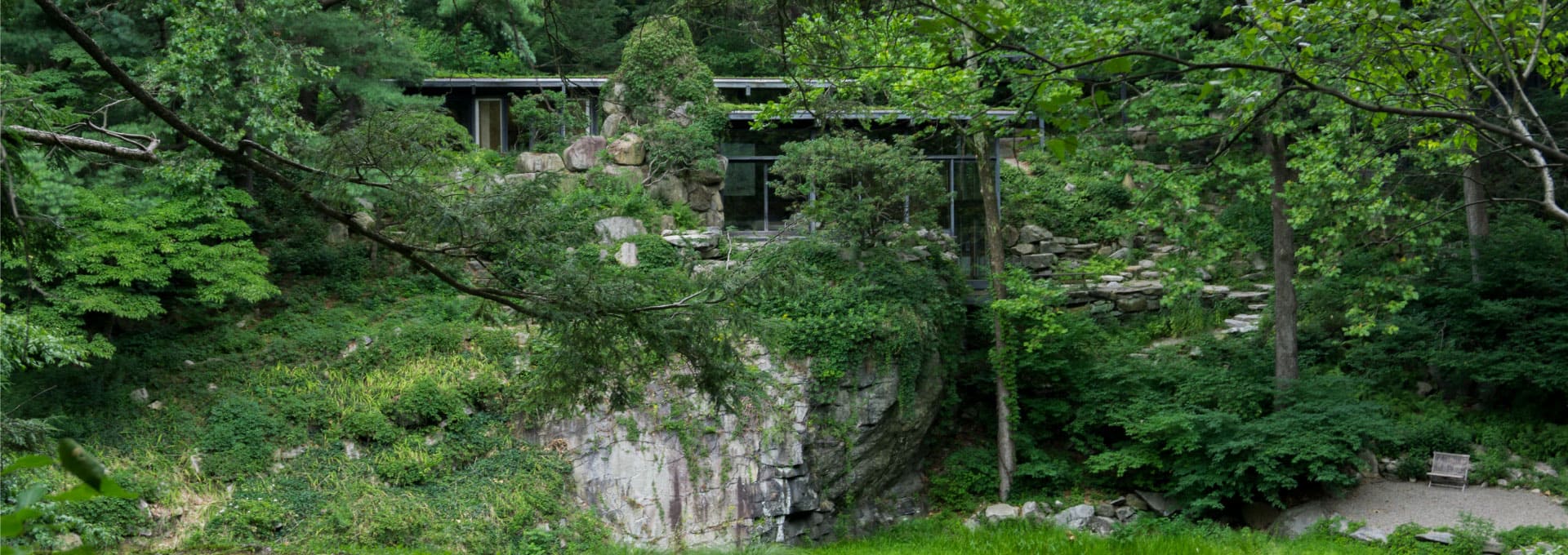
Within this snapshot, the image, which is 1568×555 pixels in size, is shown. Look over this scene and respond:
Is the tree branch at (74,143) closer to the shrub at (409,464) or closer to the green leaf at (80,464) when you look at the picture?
the green leaf at (80,464)

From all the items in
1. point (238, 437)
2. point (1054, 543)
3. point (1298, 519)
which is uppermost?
point (238, 437)

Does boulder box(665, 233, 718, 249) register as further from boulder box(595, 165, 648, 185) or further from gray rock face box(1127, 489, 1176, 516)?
gray rock face box(1127, 489, 1176, 516)

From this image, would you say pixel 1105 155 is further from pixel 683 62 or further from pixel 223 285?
pixel 223 285

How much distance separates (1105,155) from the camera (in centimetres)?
1351

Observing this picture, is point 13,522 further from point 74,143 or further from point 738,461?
point 738,461

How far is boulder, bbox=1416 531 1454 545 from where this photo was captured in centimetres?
1094

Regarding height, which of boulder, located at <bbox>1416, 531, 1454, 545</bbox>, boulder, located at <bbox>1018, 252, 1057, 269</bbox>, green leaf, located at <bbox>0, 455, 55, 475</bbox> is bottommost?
boulder, located at <bbox>1416, 531, 1454, 545</bbox>

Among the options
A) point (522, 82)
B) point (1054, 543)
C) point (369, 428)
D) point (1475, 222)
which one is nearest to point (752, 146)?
point (522, 82)

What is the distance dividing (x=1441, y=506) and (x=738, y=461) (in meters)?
8.00

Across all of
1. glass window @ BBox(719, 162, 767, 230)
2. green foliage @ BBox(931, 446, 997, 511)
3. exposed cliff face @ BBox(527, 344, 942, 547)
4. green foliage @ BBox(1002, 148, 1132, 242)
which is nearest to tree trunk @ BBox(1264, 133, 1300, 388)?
green foliage @ BBox(931, 446, 997, 511)

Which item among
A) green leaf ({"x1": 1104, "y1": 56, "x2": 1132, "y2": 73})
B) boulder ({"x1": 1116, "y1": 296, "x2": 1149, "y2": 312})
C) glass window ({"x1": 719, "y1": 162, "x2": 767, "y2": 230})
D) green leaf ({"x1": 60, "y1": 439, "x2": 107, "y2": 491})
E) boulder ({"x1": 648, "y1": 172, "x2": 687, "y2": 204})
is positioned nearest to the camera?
green leaf ({"x1": 60, "y1": 439, "x2": 107, "y2": 491})

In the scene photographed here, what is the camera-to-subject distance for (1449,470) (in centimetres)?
1274

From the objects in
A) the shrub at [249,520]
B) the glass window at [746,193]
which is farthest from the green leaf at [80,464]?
the glass window at [746,193]

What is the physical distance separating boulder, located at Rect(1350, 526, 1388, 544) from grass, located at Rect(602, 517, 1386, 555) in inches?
9.2
